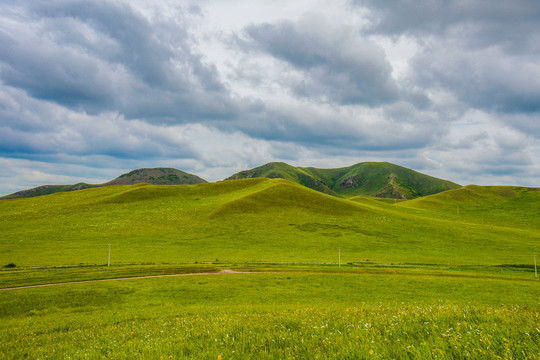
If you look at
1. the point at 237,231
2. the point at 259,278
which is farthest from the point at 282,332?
the point at 237,231

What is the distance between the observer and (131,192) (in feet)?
433

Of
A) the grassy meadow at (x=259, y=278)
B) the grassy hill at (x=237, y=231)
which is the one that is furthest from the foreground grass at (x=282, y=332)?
the grassy hill at (x=237, y=231)

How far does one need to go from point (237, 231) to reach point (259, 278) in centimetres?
5189

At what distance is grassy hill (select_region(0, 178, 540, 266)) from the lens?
64.6m

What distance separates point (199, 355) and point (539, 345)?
706 cm

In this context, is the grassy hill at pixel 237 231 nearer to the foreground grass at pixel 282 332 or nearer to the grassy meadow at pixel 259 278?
the grassy meadow at pixel 259 278

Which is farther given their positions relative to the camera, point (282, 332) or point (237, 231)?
Result: point (237, 231)

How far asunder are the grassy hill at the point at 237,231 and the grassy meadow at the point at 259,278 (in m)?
0.72

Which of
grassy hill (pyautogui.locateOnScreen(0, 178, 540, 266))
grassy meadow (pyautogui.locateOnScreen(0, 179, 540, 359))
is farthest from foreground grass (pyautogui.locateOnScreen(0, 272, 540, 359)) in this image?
grassy hill (pyautogui.locateOnScreen(0, 178, 540, 266))

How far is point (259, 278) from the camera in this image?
36562mm

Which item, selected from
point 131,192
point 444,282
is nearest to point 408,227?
point 444,282

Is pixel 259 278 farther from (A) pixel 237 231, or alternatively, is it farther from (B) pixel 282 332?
(A) pixel 237 231

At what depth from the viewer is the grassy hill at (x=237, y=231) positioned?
64562 mm

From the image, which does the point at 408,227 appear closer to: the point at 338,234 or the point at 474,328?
the point at 338,234
